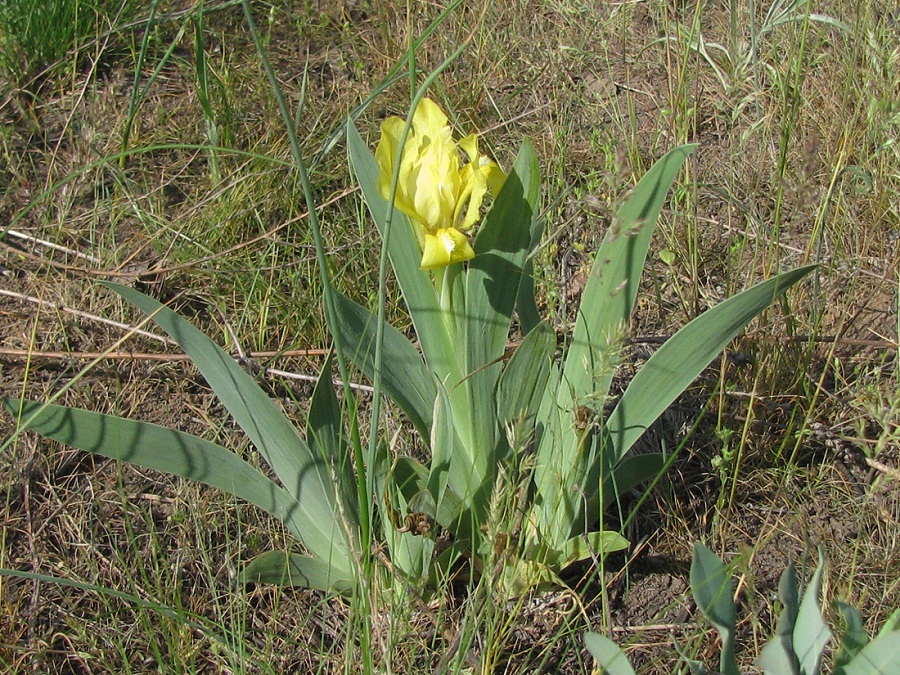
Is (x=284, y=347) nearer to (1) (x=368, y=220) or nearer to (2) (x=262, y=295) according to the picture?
(2) (x=262, y=295)

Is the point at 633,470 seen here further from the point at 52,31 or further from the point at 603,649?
the point at 52,31

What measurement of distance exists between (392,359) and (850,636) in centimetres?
68

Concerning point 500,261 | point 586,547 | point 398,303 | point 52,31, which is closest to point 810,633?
point 586,547

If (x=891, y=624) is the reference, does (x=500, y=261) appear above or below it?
above

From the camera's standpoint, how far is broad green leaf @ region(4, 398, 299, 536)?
1.14 meters

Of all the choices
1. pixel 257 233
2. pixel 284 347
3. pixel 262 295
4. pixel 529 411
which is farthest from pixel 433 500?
pixel 257 233

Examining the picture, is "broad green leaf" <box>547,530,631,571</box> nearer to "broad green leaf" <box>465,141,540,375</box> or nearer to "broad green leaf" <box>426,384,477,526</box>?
"broad green leaf" <box>426,384,477,526</box>

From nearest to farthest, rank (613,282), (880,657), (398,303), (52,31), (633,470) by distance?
(880,657) → (613,282) → (633,470) → (398,303) → (52,31)

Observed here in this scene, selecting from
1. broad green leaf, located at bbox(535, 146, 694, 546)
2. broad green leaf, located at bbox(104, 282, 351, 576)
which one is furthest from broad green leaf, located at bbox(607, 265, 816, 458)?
broad green leaf, located at bbox(104, 282, 351, 576)

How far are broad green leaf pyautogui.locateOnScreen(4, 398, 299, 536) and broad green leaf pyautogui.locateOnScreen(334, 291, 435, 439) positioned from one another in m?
0.21

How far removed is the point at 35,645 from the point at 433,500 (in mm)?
645

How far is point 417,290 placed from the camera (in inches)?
48.1

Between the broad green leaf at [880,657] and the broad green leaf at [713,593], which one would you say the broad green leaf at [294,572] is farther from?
the broad green leaf at [880,657]

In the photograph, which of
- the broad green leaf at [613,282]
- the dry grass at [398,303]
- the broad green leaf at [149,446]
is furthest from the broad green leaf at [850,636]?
the broad green leaf at [149,446]
